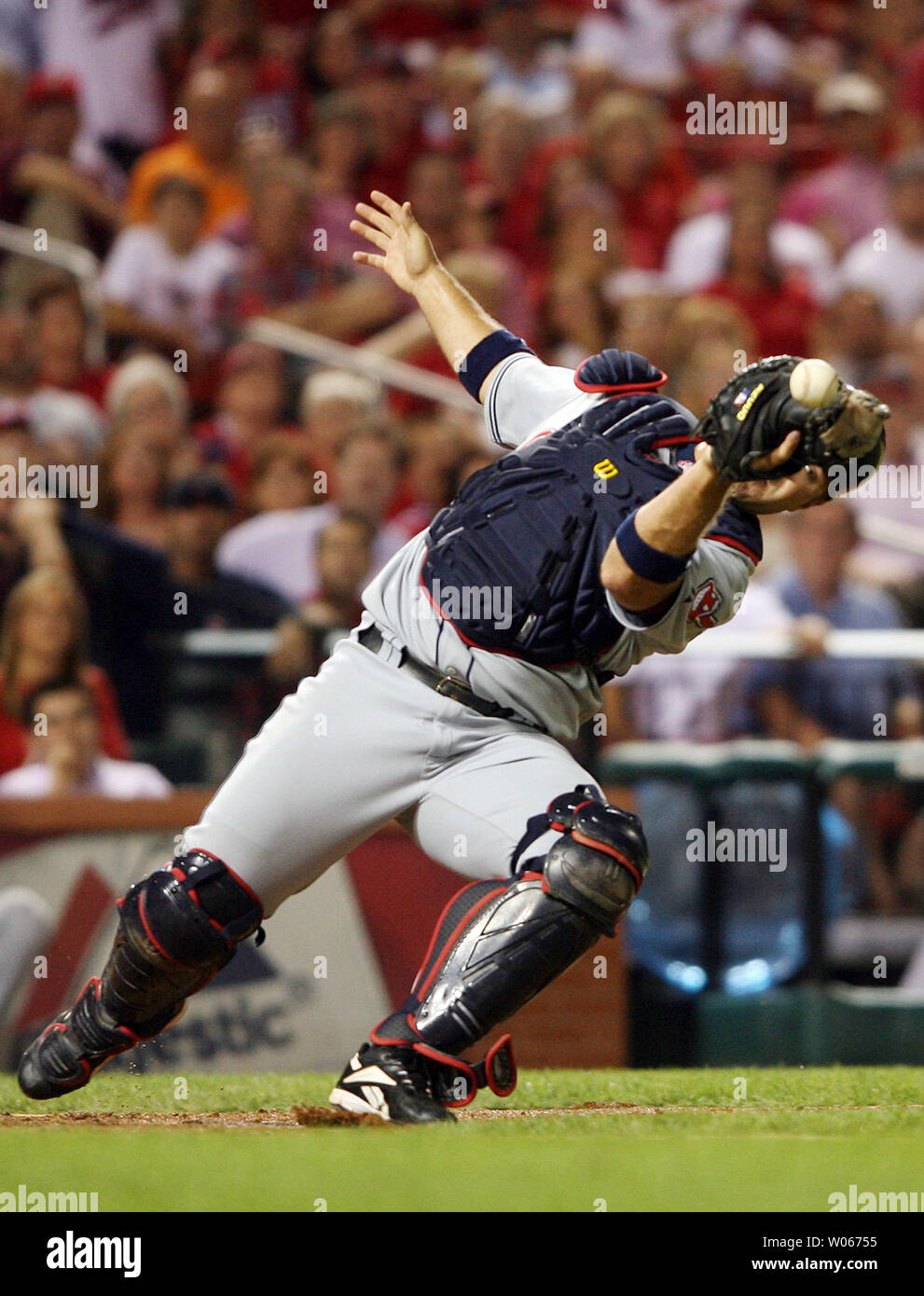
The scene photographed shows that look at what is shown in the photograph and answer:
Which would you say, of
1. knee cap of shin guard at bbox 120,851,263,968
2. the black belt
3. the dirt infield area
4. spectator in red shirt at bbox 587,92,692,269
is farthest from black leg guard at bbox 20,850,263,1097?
spectator in red shirt at bbox 587,92,692,269

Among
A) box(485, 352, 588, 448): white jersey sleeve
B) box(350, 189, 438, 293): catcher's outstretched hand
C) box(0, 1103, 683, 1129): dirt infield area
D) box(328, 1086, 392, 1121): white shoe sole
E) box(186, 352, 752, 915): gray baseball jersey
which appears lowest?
box(0, 1103, 683, 1129): dirt infield area

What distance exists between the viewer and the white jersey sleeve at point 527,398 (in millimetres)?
4406

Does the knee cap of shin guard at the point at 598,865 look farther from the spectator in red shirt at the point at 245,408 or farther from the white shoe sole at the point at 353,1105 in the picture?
the spectator in red shirt at the point at 245,408

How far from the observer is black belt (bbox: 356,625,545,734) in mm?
4207

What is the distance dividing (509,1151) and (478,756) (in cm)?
94

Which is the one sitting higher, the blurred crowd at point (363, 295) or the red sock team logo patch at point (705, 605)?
the blurred crowd at point (363, 295)

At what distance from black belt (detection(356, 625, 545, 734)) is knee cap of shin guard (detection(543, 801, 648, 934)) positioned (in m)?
0.35

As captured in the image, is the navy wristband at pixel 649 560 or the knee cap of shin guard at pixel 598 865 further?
the knee cap of shin guard at pixel 598 865

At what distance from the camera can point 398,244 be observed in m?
4.74

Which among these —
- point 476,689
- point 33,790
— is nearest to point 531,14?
point 33,790

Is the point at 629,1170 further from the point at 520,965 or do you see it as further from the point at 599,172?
the point at 599,172

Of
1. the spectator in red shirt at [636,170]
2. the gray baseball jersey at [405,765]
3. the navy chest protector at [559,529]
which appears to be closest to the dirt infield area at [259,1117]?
the gray baseball jersey at [405,765]

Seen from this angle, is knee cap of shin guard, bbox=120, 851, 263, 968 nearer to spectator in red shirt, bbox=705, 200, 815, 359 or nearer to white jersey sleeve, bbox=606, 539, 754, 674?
white jersey sleeve, bbox=606, 539, 754, 674

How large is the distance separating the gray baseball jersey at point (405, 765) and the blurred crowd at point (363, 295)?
330cm
